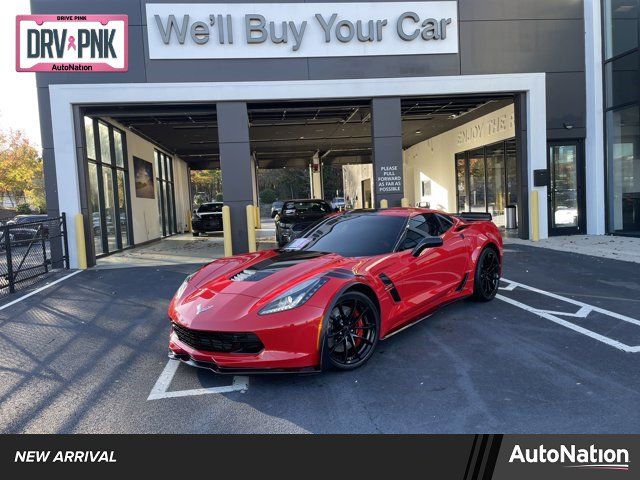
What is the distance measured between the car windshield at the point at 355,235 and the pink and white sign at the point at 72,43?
27.0ft

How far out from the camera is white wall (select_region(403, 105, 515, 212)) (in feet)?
53.9

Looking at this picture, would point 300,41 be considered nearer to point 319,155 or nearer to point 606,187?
point 606,187

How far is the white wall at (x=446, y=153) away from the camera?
53.9 ft

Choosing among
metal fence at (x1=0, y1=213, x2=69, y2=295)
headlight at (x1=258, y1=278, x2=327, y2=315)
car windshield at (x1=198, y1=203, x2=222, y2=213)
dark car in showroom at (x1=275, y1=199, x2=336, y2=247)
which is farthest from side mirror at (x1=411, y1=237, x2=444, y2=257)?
car windshield at (x1=198, y1=203, x2=222, y2=213)

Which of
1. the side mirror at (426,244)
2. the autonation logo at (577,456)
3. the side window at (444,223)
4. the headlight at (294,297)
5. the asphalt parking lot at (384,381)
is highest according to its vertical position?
the side window at (444,223)

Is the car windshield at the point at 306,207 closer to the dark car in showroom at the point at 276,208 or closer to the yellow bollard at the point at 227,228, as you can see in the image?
the yellow bollard at the point at 227,228

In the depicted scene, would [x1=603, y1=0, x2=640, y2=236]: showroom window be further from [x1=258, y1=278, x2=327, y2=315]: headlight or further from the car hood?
[x1=258, y1=278, x2=327, y2=315]: headlight

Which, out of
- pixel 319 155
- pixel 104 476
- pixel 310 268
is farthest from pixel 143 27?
pixel 319 155

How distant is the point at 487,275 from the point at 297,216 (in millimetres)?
6820

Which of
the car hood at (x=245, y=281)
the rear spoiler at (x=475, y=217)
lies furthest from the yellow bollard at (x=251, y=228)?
the car hood at (x=245, y=281)

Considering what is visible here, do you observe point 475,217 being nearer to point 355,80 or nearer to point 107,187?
point 355,80

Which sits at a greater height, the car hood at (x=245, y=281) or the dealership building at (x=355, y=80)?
the dealership building at (x=355, y=80)

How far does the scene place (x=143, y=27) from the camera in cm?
1116

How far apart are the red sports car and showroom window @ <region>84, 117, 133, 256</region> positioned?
8.45 m
